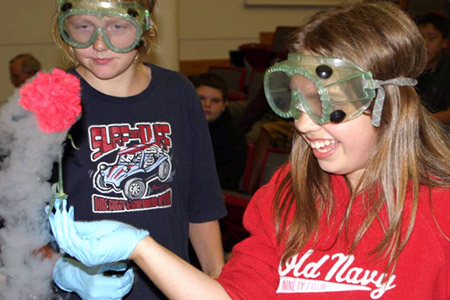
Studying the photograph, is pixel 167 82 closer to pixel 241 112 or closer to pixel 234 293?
pixel 234 293

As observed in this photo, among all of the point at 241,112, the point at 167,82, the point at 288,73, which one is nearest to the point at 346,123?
the point at 288,73

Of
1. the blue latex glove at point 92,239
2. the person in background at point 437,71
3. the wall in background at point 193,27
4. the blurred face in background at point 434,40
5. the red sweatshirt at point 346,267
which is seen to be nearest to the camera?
→ the blue latex glove at point 92,239

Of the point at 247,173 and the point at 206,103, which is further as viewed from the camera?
the point at 206,103

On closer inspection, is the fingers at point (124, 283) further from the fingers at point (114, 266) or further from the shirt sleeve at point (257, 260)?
the shirt sleeve at point (257, 260)

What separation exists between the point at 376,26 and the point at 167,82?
2.48 ft

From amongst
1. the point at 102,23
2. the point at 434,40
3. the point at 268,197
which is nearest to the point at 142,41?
the point at 102,23

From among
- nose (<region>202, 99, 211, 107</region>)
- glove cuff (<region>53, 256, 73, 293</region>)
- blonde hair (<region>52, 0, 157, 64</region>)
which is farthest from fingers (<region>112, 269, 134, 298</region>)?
nose (<region>202, 99, 211, 107</region>)

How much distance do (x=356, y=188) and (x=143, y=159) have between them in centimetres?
67

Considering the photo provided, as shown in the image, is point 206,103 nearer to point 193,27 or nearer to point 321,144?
point 321,144

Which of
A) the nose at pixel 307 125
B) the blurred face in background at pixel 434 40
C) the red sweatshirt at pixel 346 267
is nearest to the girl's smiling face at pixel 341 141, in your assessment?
the nose at pixel 307 125

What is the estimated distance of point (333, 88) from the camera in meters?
1.47

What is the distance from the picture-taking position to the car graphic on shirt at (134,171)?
1730mm

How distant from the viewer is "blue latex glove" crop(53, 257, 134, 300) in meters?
1.47

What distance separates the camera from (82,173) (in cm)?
171
